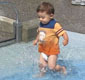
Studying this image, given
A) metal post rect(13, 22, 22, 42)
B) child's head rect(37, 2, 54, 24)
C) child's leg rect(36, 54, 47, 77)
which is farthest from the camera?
metal post rect(13, 22, 22, 42)

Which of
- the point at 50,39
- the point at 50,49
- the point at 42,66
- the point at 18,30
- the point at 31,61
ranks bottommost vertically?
the point at 31,61

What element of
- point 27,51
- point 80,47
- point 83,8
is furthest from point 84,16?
point 27,51

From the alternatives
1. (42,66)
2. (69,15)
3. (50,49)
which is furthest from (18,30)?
(50,49)

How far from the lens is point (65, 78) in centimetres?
440

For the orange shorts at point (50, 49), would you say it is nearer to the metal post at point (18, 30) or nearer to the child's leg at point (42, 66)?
the child's leg at point (42, 66)

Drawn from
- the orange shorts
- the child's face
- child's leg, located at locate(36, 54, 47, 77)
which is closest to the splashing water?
child's leg, located at locate(36, 54, 47, 77)

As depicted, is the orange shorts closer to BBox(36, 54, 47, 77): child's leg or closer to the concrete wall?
BBox(36, 54, 47, 77): child's leg

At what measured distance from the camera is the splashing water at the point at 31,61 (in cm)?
450

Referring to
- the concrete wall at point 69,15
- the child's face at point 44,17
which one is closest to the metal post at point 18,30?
the concrete wall at point 69,15

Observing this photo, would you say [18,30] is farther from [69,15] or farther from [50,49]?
[50,49]

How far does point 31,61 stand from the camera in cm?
514

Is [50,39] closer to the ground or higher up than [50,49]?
higher up

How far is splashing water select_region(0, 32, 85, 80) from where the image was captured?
4500 mm

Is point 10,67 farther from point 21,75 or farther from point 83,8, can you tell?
point 83,8
